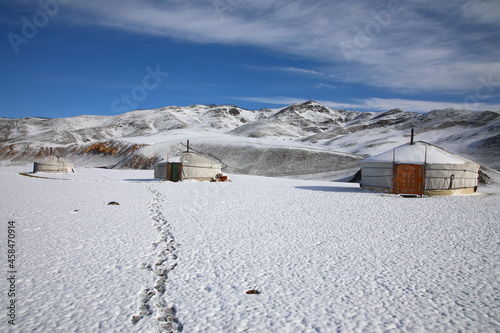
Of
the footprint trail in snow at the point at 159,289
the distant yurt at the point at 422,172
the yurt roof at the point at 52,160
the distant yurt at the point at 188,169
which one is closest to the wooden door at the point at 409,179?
the distant yurt at the point at 422,172

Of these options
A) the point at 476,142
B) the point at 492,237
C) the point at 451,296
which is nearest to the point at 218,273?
the point at 451,296

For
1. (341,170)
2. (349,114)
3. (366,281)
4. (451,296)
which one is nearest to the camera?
(451,296)

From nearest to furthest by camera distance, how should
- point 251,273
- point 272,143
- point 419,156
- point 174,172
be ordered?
point 251,273, point 419,156, point 174,172, point 272,143

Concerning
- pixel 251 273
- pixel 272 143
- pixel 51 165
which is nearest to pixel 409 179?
pixel 251 273

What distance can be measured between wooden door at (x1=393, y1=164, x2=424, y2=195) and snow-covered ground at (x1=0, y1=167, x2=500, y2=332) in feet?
23.0

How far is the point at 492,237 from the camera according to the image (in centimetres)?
743

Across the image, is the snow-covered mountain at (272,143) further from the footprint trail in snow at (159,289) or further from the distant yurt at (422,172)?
the footprint trail in snow at (159,289)

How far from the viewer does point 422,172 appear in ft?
52.5

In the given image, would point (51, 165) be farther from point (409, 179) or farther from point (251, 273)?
point (251, 273)

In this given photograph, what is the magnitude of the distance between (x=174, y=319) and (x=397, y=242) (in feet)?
17.1

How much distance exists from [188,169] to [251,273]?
1891 cm

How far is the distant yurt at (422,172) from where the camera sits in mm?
16031

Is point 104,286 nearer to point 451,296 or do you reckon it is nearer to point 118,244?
point 118,244

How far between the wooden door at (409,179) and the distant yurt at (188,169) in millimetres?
13429
